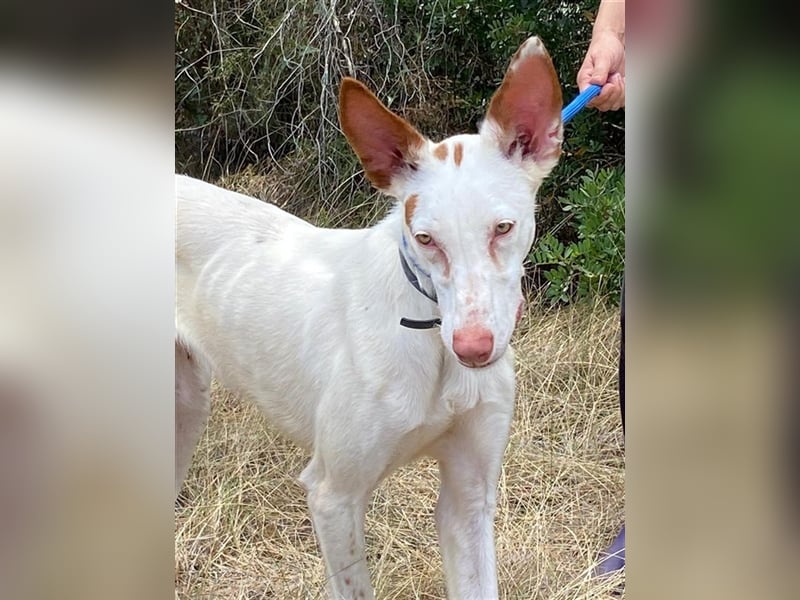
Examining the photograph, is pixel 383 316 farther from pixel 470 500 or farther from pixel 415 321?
pixel 470 500

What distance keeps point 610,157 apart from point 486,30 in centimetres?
50

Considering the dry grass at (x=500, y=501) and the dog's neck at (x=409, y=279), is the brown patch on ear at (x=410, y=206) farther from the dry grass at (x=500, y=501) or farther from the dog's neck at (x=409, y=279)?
the dry grass at (x=500, y=501)

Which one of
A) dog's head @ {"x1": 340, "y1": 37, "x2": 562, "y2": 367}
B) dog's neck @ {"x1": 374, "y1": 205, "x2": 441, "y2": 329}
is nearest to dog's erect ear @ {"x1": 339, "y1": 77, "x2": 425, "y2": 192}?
dog's head @ {"x1": 340, "y1": 37, "x2": 562, "y2": 367}

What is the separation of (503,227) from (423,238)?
136mm

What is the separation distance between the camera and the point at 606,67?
1628mm

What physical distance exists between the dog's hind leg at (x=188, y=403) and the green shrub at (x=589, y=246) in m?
0.92

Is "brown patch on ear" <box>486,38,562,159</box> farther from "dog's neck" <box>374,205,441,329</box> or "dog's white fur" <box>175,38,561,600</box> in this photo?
"dog's neck" <box>374,205,441,329</box>

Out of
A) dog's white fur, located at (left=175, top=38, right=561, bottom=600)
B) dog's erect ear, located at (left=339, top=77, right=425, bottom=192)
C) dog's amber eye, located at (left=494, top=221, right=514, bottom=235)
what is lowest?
dog's white fur, located at (left=175, top=38, right=561, bottom=600)

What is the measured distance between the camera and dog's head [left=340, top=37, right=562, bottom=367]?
135 cm

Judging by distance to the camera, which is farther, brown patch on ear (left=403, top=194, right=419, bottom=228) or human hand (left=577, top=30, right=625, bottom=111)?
human hand (left=577, top=30, right=625, bottom=111)

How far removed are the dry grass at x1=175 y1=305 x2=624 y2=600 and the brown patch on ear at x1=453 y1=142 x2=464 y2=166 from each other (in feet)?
3.10
